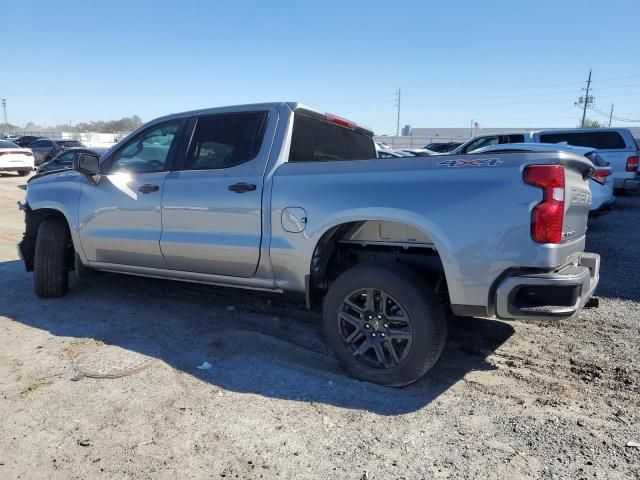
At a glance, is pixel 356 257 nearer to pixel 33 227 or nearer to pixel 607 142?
pixel 33 227

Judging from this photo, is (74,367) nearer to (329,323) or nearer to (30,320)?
(30,320)

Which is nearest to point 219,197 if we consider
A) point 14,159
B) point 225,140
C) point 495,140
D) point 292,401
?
point 225,140

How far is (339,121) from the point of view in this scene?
15.5 feet

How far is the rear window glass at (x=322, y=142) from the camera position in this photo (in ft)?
13.8

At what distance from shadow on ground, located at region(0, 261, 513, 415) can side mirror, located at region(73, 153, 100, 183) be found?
54.6 inches

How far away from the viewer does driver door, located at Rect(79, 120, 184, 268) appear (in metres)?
4.50

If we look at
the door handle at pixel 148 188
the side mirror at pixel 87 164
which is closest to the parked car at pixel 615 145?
the door handle at pixel 148 188

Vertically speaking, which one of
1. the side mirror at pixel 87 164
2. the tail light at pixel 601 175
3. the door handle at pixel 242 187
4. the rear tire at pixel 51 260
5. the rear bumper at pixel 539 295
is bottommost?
the rear tire at pixel 51 260

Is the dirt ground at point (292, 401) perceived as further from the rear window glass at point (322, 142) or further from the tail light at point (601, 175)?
the tail light at point (601, 175)

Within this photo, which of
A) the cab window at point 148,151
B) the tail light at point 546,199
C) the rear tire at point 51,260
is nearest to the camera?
the tail light at point 546,199

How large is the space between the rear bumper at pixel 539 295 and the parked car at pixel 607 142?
30.8 ft

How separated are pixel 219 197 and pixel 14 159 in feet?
65.2

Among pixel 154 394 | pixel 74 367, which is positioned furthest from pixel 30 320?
pixel 154 394

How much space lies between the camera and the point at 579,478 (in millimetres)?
2426
